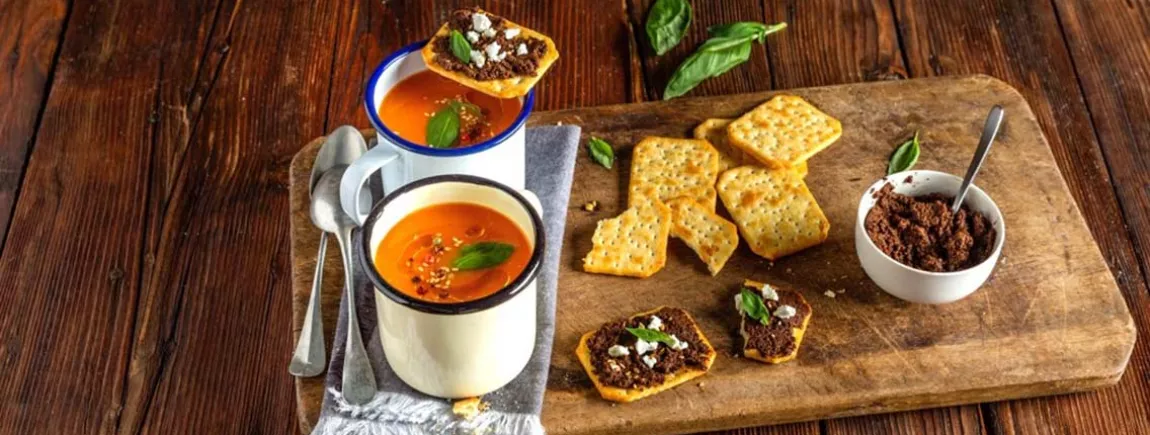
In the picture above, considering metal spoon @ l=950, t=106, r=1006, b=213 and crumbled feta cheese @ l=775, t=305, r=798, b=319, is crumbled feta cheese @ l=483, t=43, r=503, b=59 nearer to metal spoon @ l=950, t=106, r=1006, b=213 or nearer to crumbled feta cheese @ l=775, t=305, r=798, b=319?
crumbled feta cheese @ l=775, t=305, r=798, b=319

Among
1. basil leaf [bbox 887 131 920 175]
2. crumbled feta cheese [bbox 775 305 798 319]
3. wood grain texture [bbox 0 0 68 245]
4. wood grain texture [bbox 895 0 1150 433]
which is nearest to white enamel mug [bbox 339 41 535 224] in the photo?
crumbled feta cheese [bbox 775 305 798 319]

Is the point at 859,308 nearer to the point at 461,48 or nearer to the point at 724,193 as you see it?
the point at 724,193

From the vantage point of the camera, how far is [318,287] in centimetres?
205

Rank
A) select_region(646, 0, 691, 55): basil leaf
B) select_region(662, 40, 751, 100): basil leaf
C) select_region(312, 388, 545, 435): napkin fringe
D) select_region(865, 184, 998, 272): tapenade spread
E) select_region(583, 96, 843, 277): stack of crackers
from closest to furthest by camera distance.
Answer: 1. select_region(312, 388, 545, 435): napkin fringe
2. select_region(865, 184, 998, 272): tapenade spread
3. select_region(583, 96, 843, 277): stack of crackers
4. select_region(662, 40, 751, 100): basil leaf
5. select_region(646, 0, 691, 55): basil leaf

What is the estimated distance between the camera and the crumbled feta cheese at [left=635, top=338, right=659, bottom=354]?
6.43ft

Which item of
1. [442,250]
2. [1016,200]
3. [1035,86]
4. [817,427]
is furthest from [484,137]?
[1035,86]

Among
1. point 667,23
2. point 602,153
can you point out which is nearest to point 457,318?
point 602,153

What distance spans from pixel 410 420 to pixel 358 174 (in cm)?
35

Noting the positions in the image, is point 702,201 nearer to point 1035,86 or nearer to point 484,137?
point 484,137

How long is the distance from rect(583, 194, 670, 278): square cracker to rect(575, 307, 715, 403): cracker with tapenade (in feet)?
0.36

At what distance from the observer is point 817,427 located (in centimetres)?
202

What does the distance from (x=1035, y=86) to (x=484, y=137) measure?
1160mm

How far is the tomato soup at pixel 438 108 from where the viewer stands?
2064 millimetres

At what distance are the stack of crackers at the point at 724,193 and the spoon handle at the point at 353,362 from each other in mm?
356
